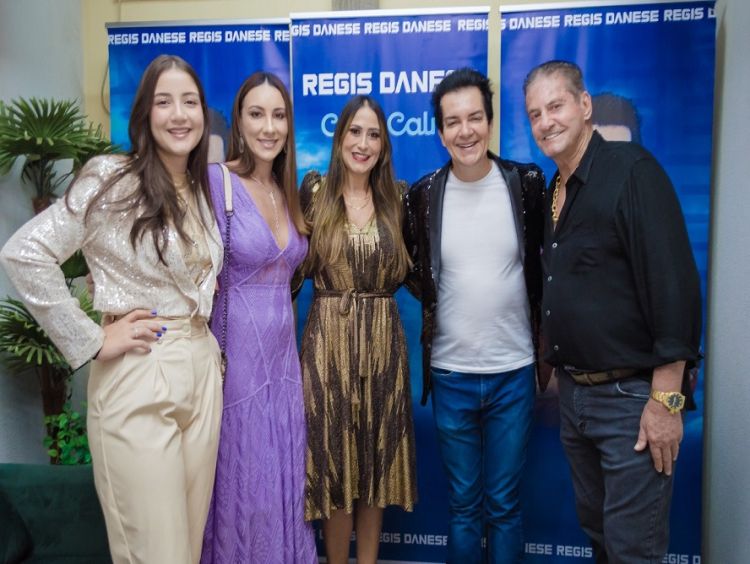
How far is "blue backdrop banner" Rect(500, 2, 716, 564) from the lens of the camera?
9.40 feet

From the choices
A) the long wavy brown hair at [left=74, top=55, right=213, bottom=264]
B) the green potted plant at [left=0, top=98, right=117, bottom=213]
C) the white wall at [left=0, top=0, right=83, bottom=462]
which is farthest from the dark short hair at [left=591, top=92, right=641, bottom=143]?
the white wall at [left=0, top=0, right=83, bottom=462]

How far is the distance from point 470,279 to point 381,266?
337 mm

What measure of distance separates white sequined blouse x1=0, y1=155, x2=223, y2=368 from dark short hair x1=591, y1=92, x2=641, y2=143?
6.83 feet

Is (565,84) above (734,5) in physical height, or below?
below

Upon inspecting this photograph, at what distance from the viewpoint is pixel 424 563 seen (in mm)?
3238

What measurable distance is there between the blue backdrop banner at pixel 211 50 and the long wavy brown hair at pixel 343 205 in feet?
2.94

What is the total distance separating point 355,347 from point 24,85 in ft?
6.51

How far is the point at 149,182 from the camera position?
1.83 m

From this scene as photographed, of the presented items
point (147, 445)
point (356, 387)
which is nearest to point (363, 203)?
point (356, 387)

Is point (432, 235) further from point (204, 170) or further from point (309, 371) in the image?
point (204, 170)

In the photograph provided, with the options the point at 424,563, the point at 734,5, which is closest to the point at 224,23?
the point at 734,5

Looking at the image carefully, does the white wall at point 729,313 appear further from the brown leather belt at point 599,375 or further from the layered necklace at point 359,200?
the layered necklace at point 359,200

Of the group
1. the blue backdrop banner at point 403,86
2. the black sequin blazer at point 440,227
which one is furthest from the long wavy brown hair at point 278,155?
the blue backdrop banner at point 403,86

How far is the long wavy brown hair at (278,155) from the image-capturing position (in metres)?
2.31
